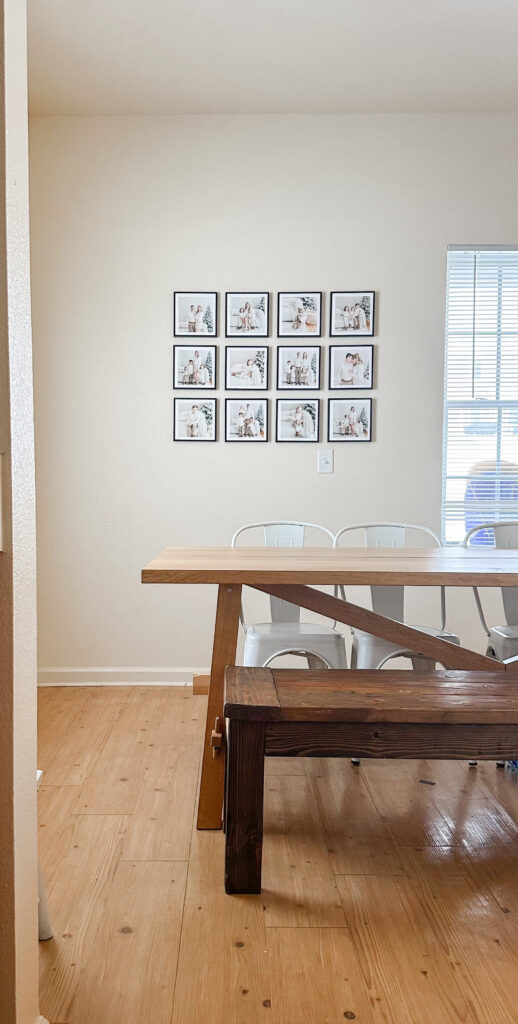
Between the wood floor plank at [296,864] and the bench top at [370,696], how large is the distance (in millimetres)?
424

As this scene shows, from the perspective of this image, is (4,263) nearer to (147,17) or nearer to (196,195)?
(147,17)

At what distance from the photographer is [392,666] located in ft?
13.3

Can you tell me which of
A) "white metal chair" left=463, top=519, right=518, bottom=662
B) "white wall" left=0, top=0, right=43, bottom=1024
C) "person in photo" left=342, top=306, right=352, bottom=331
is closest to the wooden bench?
"white wall" left=0, top=0, right=43, bottom=1024

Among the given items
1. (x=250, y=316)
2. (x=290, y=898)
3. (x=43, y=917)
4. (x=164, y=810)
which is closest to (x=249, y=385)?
(x=250, y=316)

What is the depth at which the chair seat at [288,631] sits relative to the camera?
9.21ft

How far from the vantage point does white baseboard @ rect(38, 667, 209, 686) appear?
403 centimetres

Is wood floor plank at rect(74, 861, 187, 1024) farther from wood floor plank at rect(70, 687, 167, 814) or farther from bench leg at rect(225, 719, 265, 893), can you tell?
wood floor plank at rect(70, 687, 167, 814)

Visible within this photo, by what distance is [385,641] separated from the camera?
2.86 m

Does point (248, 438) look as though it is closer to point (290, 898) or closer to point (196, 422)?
point (196, 422)

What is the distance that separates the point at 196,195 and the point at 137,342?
0.77m

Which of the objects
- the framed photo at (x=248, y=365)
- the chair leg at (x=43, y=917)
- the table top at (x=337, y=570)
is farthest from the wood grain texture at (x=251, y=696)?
the framed photo at (x=248, y=365)

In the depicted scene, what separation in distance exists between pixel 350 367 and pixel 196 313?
2.63 feet

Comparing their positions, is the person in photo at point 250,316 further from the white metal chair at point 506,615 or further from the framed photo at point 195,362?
the white metal chair at point 506,615

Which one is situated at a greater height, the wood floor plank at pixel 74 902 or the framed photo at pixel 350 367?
the framed photo at pixel 350 367
